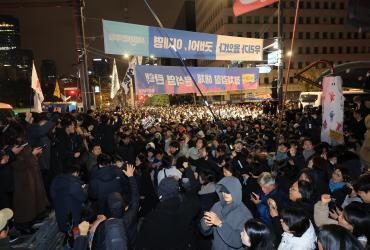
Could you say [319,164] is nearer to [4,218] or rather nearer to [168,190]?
[168,190]

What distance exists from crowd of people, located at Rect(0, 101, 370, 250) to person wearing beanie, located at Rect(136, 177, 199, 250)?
1 centimetres

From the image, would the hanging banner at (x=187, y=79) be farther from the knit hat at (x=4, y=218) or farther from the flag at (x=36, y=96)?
the knit hat at (x=4, y=218)

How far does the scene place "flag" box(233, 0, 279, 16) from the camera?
10.5 m

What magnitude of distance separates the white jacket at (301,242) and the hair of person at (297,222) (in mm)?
46

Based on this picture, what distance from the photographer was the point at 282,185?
5.64 m

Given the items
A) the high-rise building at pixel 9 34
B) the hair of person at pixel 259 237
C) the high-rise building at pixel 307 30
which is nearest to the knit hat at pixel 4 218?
the hair of person at pixel 259 237

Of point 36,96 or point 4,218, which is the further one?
point 36,96

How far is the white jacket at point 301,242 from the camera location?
335cm

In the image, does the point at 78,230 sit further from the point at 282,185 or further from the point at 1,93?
the point at 1,93

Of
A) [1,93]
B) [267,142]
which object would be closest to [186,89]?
[267,142]

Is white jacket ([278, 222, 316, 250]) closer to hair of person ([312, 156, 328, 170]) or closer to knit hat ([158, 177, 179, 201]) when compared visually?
knit hat ([158, 177, 179, 201])

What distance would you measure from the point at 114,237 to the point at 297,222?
1.92 metres

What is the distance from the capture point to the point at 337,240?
273cm

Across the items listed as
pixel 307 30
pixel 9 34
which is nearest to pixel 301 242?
pixel 307 30
